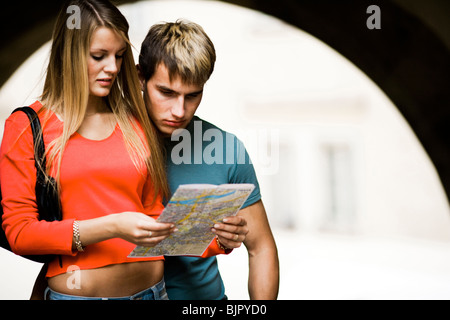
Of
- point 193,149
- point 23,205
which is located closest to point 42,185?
point 23,205

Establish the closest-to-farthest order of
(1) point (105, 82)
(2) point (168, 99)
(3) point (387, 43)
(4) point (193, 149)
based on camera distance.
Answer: (1) point (105, 82) → (2) point (168, 99) → (4) point (193, 149) → (3) point (387, 43)

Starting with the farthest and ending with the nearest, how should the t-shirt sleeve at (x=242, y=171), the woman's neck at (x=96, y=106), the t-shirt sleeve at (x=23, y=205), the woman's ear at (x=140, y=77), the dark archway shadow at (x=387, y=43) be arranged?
the dark archway shadow at (x=387, y=43) → the t-shirt sleeve at (x=242, y=171) → the woman's ear at (x=140, y=77) → the woman's neck at (x=96, y=106) → the t-shirt sleeve at (x=23, y=205)

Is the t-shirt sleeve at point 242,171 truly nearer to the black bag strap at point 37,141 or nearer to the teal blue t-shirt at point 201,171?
the teal blue t-shirt at point 201,171

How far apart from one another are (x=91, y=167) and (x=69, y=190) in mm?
70

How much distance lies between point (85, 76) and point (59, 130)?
0.13 m

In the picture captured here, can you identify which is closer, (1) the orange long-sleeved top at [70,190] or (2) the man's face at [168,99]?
(1) the orange long-sleeved top at [70,190]

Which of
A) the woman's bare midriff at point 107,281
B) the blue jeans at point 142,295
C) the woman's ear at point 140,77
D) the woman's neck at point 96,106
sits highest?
the woman's ear at point 140,77

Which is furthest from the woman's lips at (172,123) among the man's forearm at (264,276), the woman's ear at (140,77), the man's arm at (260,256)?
the man's forearm at (264,276)

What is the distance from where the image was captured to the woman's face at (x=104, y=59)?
4.46 ft

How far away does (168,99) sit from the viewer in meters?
1.50

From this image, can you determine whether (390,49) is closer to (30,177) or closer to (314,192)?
(30,177)

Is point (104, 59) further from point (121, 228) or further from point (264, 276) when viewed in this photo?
point (264, 276)

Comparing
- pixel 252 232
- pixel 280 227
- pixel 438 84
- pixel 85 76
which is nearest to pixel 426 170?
Result: pixel 280 227

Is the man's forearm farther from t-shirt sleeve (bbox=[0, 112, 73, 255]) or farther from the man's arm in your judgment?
t-shirt sleeve (bbox=[0, 112, 73, 255])
